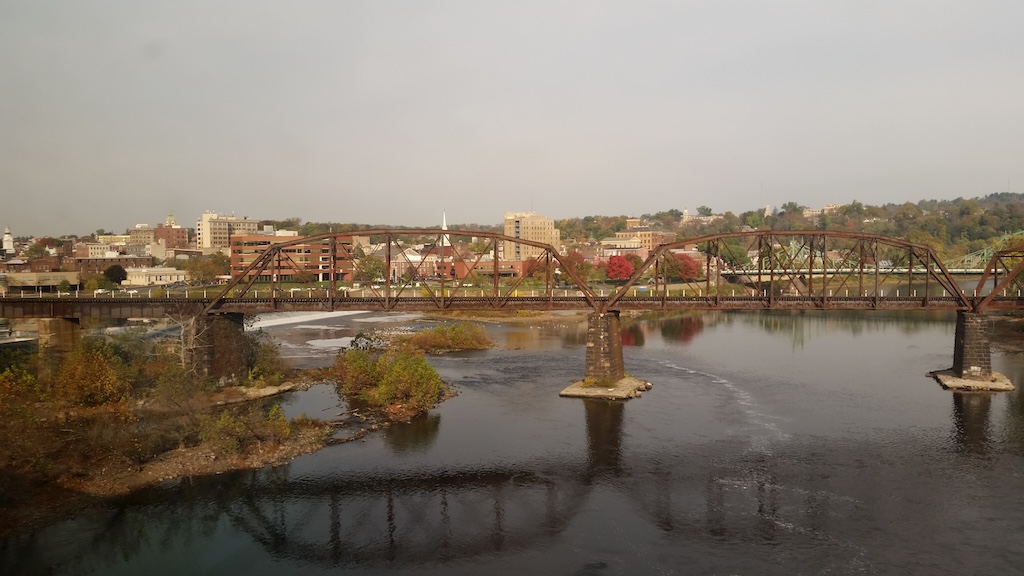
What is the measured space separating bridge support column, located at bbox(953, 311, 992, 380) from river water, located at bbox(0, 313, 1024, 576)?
2740mm

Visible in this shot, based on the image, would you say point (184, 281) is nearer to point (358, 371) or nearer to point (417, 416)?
point (358, 371)

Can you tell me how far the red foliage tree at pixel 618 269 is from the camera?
132000 millimetres

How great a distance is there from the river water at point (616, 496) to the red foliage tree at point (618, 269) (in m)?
80.1

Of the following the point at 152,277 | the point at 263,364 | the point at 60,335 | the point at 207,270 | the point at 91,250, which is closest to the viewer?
the point at 60,335

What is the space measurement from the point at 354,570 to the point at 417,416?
61.2 feet

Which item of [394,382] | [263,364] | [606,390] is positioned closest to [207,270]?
[263,364]

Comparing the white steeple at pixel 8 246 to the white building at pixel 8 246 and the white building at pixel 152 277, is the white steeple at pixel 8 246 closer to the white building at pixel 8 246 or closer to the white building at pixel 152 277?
the white building at pixel 8 246

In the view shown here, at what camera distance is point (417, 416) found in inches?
1714

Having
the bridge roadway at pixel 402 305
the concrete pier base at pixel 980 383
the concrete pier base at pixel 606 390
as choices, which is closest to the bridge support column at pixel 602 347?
the concrete pier base at pixel 606 390

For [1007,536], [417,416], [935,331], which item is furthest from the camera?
[935,331]

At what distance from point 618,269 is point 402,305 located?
8580cm

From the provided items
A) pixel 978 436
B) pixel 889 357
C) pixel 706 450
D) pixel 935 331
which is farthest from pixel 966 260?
pixel 706 450

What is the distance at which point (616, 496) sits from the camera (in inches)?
1231

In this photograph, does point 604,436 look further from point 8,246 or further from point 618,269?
point 8,246
